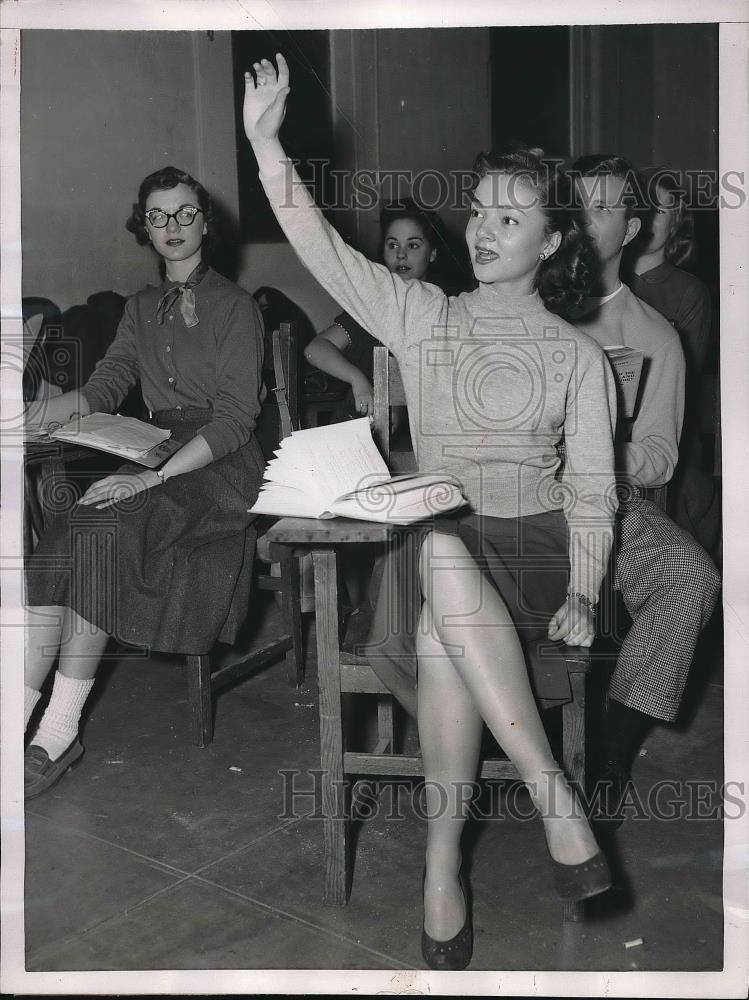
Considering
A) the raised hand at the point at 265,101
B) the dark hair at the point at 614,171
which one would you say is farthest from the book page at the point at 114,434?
the dark hair at the point at 614,171

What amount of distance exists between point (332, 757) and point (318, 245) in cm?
92

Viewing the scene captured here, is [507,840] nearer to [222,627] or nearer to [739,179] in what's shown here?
[222,627]

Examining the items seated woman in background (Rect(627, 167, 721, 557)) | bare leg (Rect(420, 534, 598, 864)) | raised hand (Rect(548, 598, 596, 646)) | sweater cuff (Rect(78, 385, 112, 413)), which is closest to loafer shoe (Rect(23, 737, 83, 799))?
sweater cuff (Rect(78, 385, 112, 413))

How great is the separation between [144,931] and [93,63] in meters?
2.75

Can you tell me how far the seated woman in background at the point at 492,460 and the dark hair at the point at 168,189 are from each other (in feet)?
2.82

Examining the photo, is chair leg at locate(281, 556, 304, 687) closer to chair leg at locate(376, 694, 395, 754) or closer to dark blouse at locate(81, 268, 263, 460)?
dark blouse at locate(81, 268, 263, 460)

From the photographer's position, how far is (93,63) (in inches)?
128

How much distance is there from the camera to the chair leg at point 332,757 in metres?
1.72

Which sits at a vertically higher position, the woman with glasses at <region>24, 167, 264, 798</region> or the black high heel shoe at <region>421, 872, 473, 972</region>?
the woman with glasses at <region>24, 167, 264, 798</region>

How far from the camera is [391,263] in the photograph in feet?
10.1

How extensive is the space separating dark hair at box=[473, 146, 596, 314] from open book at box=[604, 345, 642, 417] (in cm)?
29

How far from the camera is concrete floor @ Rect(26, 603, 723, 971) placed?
1.65 m

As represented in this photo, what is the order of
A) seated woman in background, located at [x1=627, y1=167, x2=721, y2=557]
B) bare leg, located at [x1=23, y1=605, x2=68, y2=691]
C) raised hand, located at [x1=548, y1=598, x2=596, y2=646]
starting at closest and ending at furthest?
1. raised hand, located at [x1=548, y1=598, x2=596, y2=646]
2. bare leg, located at [x1=23, y1=605, x2=68, y2=691]
3. seated woman in background, located at [x1=627, y1=167, x2=721, y2=557]

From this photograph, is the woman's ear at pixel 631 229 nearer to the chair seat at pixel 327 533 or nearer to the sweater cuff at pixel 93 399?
the chair seat at pixel 327 533
